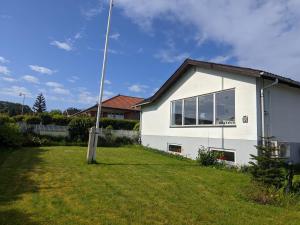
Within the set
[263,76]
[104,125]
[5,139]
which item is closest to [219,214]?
[263,76]

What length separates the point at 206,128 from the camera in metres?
14.3

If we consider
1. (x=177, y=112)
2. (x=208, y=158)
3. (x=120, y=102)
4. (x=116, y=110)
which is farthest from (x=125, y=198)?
(x=120, y=102)

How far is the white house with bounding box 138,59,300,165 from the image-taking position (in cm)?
1162

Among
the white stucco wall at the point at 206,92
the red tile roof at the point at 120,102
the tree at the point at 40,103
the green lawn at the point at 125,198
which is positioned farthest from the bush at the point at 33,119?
the tree at the point at 40,103

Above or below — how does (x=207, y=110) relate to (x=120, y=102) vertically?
below

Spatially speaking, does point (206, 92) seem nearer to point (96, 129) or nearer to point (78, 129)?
point (96, 129)

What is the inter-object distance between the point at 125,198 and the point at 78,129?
17.4 meters

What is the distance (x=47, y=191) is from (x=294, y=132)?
10552 millimetres

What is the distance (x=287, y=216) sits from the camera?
611 centimetres

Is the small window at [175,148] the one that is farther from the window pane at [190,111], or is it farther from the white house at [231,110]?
the window pane at [190,111]

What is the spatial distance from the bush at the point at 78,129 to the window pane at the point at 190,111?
1001 centimetres

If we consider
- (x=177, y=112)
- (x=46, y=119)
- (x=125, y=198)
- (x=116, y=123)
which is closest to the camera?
(x=125, y=198)

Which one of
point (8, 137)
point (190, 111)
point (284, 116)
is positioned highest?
point (190, 111)

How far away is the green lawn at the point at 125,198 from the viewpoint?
220 inches
